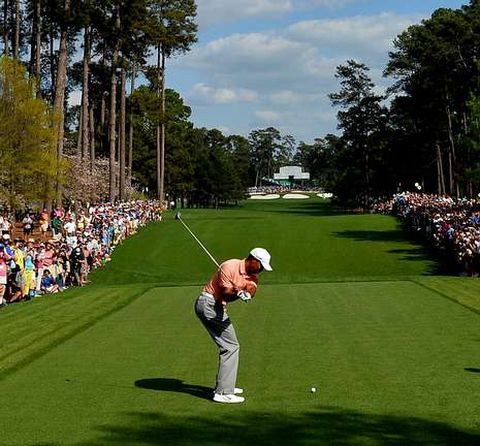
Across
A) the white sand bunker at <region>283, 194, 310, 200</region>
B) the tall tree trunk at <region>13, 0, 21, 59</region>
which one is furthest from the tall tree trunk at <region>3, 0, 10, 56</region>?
the white sand bunker at <region>283, 194, 310, 200</region>

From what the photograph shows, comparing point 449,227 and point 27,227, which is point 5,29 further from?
point 449,227

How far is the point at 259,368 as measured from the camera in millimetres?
12000

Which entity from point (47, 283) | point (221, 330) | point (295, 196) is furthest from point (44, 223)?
point (295, 196)

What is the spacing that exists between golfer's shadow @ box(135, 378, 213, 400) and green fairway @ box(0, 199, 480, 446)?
3 cm

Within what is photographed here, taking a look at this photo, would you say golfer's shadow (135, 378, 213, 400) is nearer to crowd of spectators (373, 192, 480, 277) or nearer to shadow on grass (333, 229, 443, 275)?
crowd of spectators (373, 192, 480, 277)

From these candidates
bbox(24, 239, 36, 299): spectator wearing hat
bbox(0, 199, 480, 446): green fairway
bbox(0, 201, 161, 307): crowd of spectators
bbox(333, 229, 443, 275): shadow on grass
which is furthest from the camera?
bbox(333, 229, 443, 275): shadow on grass

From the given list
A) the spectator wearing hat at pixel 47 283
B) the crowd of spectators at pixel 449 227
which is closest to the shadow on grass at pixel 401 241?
the crowd of spectators at pixel 449 227

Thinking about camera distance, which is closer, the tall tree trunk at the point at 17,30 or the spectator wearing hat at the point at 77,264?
the spectator wearing hat at the point at 77,264

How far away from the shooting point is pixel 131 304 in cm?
2273

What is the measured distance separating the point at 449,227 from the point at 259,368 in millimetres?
28202

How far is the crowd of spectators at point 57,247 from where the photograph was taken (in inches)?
998

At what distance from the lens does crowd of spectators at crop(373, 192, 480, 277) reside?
32.9m

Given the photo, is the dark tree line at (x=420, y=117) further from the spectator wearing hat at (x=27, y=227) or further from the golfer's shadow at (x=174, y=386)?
the golfer's shadow at (x=174, y=386)

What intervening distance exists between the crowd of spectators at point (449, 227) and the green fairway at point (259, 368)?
20.1 feet
